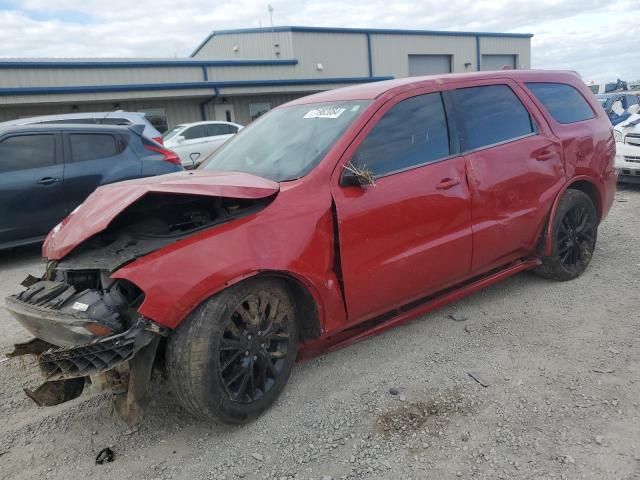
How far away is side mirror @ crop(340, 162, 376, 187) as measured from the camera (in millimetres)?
3051

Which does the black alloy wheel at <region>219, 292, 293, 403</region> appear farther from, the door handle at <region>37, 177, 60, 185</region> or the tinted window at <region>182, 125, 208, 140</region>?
the tinted window at <region>182, 125, 208, 140</region>

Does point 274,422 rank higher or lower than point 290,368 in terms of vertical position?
lower

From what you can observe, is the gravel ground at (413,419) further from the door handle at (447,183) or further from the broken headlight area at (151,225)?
the door handle at (447,183)

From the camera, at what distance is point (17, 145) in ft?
20.7

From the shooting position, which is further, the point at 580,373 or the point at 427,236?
the point at 427,236

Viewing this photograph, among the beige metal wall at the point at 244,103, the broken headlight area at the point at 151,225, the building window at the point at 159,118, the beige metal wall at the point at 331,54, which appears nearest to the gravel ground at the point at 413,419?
the broken headlight area at the point at 151,225

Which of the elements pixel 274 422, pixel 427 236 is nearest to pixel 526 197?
pixel 427 236

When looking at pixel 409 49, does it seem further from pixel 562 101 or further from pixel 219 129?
pixel 562 101

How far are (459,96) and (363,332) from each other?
184 centimetres

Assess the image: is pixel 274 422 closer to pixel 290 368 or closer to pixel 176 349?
pixel 290 368

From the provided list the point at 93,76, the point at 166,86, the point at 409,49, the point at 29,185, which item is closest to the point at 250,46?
the point at 409,49

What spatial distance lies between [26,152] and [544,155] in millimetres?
5786

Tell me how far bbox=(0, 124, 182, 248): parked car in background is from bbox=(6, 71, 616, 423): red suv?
3.27 m

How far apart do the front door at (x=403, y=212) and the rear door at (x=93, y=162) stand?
4.53 m
